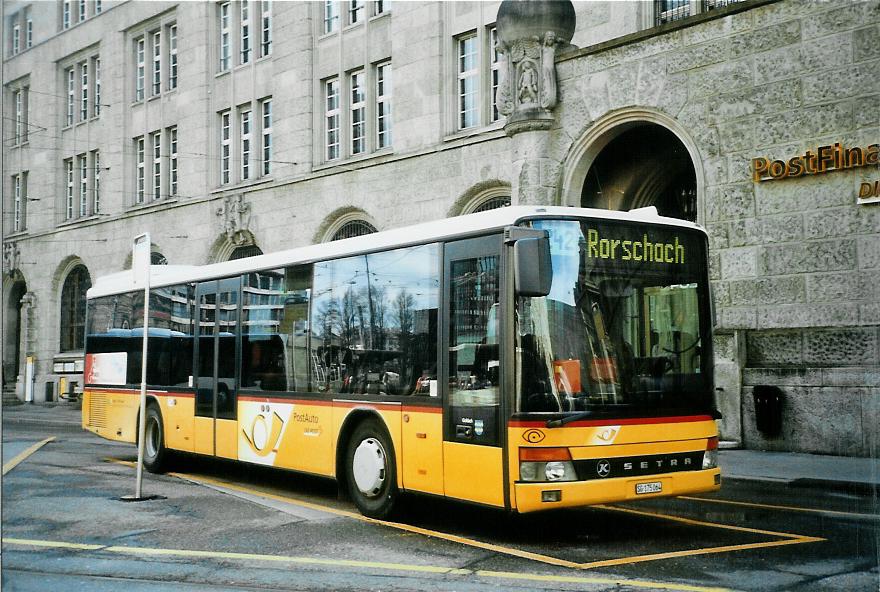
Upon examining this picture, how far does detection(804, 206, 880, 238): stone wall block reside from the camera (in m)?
15.9

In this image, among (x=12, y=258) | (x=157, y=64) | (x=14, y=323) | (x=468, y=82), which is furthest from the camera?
(x=14, y=323)

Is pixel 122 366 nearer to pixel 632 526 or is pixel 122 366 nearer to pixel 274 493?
pixel 274 493

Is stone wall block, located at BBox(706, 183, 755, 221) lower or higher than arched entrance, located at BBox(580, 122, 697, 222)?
lower

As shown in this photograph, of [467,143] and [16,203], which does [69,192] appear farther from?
[467,143]

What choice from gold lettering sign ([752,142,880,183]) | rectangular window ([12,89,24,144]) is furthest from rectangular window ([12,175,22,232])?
gold lettering sign ([752,142,880,183])

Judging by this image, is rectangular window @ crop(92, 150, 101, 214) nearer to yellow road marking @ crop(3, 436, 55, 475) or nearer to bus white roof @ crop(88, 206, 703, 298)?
yellow road marking @ crop(3, 436, 55, 475)

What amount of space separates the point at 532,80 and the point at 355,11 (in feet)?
32.6

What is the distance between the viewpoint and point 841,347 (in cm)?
1600

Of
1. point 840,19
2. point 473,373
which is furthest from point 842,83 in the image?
point 473,373

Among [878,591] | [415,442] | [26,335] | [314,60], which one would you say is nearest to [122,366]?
[415,442]

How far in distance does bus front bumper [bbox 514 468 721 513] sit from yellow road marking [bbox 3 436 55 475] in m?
8.84

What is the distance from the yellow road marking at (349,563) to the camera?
6.99 metres

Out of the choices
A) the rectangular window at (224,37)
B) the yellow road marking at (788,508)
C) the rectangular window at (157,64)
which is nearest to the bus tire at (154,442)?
the yellow road marking at (788,508)

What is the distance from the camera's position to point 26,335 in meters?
43.3
